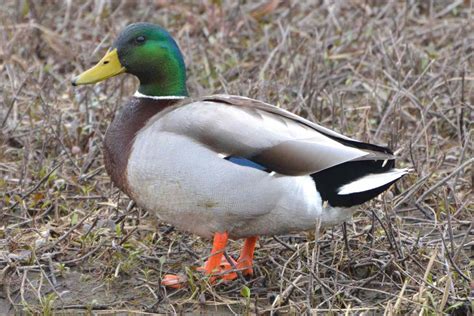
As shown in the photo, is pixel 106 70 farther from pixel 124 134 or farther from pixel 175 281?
pixel 175 281

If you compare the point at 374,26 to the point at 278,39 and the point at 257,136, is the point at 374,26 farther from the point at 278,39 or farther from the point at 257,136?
the point at 257,136

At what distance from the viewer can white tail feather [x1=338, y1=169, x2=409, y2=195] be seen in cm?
412

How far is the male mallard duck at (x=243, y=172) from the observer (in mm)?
4156

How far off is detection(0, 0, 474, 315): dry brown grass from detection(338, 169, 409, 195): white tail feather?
0.76ft

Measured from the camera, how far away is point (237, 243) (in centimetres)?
489

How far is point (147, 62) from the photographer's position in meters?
4.66

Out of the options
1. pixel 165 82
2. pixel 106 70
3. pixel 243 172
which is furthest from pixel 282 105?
pixel 243 172

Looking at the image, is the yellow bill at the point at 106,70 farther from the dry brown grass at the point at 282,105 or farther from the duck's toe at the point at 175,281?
the duck's toe at the point at 175,281

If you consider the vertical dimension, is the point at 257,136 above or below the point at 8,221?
above

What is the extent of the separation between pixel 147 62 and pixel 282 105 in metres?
1.39

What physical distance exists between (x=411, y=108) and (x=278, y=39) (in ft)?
3.39

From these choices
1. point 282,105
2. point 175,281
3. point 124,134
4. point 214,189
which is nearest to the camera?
point 214,189

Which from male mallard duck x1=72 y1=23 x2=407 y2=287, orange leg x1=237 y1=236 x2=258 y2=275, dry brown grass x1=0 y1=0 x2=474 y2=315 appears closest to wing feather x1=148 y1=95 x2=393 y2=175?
male mallard duck x1=72 y1=23 x2=407 y2=287

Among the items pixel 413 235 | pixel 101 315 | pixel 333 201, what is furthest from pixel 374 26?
pixel 101 315
